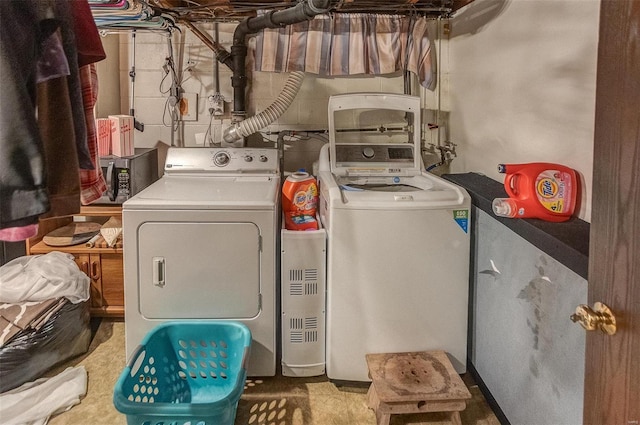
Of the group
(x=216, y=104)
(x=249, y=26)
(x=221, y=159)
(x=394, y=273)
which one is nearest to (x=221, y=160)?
(x=221, y=159)

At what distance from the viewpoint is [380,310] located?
2414mm

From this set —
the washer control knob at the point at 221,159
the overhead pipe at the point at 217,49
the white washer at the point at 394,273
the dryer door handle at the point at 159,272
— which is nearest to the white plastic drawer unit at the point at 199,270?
the dryer door handle at the point at 159,272

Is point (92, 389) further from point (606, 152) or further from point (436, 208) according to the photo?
point (606, 152)

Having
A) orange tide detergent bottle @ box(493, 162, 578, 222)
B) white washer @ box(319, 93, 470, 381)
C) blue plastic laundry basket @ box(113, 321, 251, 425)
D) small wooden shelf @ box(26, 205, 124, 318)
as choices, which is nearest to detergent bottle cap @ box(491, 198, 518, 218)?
orange tide detergent bottle @ box(493, 162, 578, 222)

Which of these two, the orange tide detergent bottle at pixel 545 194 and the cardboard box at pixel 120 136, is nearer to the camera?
the orange tide detergent bottle at pixel 545 194

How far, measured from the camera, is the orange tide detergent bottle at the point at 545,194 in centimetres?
183

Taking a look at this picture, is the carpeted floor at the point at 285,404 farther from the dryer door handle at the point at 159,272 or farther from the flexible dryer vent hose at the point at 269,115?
the flexible dryer vent hose at the point at 269,115

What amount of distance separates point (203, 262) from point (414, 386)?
3.55 ft

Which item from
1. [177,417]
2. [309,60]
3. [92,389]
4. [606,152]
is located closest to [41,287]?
[92,389]

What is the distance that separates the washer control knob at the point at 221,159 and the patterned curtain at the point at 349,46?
0.61 m

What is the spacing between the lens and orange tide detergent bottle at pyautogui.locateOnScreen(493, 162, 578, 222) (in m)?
1.83

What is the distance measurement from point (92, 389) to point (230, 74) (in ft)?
Answer: 6.85

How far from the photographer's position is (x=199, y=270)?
2.40 m

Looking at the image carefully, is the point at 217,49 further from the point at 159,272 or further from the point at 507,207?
the point at 507,207
